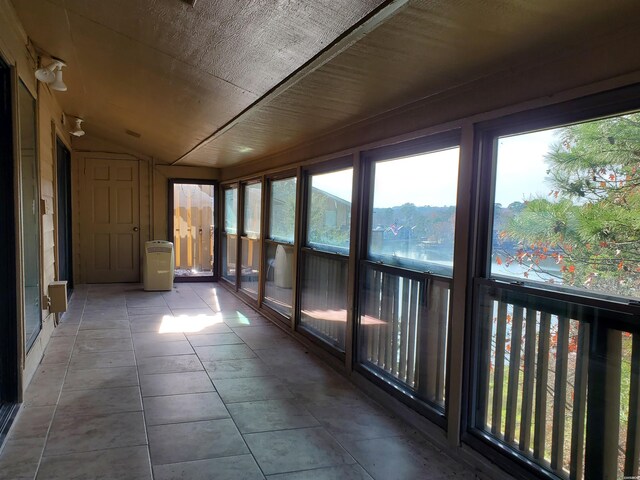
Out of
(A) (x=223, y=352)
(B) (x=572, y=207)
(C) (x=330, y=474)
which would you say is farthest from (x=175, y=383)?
(B) (x=572, y=207)

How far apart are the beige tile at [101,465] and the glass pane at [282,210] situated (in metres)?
Answer: 2.96

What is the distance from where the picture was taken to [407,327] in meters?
3.06

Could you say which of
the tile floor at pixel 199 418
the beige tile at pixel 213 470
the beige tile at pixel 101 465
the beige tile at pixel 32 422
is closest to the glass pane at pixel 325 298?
the tile floor at pixel 199 418

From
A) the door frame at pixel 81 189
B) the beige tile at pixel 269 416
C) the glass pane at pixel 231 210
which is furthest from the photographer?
the door frame at pixel 81 189

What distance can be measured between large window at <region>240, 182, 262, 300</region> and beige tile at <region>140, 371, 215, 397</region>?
8.62 ft

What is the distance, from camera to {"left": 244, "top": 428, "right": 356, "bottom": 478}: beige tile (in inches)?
94.9

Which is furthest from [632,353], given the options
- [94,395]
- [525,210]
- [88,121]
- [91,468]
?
[88,121]

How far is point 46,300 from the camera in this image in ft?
13.5

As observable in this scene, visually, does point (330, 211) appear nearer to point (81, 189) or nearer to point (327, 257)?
point (327, 257)

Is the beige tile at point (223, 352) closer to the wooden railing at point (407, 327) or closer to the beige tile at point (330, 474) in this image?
the wooden railing at point (407, 327)

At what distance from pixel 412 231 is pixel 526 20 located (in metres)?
1.59

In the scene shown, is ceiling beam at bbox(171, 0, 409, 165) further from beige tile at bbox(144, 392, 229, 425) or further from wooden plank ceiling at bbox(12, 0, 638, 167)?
beige tile at bbox(144, 392, 229, 425)

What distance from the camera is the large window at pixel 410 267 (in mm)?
2725

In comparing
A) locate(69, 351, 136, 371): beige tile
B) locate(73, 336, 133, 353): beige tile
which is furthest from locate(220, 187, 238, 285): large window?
locate(69, 351, 136, 371): beige tile
